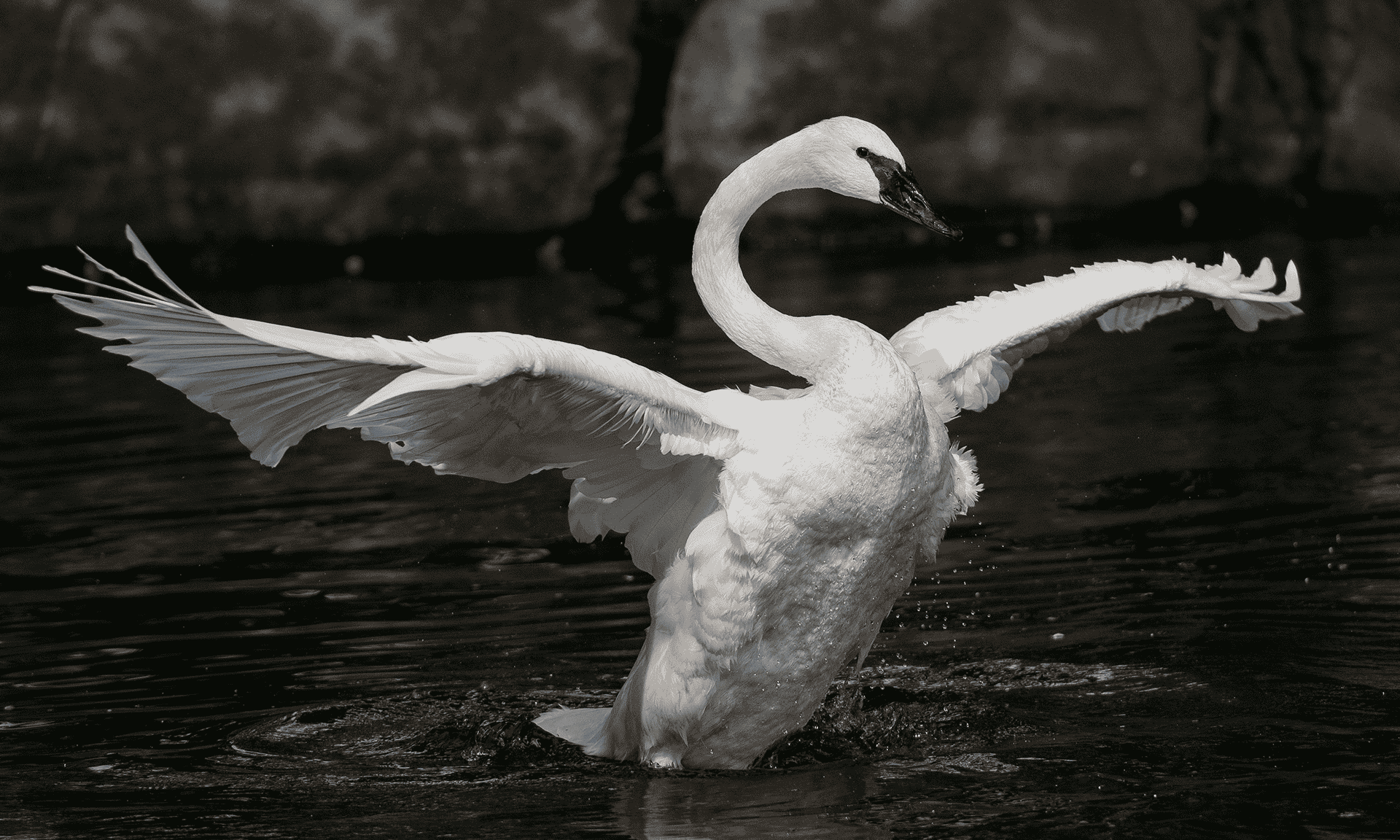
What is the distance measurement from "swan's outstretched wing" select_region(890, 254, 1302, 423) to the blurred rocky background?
9492 millimetres

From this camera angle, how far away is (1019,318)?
573 centimetres

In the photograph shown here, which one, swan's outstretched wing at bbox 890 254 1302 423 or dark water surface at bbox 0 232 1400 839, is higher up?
swan's outstretched wing at bbox 890 254 1302 423

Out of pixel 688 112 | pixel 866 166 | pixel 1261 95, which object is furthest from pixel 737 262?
pixel 1261 95

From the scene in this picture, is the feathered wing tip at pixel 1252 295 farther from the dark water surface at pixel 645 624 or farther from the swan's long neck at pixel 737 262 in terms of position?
the swan's long neck at pixel 737 262

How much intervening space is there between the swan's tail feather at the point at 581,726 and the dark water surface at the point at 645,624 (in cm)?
4

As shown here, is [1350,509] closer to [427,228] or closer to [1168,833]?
[1168,833]

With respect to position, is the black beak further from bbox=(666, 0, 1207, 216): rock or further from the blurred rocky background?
bbox=(666, 0, 1207, 216): rock

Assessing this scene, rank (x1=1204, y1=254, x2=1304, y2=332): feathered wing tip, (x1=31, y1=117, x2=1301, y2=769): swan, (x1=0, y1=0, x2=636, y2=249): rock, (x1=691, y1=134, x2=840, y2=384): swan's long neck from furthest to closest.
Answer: (x1=0, y1=0, x2=636, y2=249): rock
(x1=1204, y1=254, x2=1304, y2=332): feathered wing tip
(x1=691, y1=134, x2=840, y2=384): swan's long neck
(x1=31, y1=117, x2=1301, y2=769): swan

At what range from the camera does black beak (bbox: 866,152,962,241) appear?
16.8 ft

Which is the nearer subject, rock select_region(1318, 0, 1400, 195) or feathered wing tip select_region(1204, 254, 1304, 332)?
feathered wing tip select_region(1204, 254, 1304, 332)

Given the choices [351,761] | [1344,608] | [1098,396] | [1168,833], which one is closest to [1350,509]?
[1344,608]

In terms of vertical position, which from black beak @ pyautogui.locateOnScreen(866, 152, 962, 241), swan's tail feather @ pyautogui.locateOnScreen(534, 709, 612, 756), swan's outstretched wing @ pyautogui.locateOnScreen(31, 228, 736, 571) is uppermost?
black beak @ pyautogui.locateOnScreen(866, 152, 962, 241)

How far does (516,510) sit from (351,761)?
3.07 m

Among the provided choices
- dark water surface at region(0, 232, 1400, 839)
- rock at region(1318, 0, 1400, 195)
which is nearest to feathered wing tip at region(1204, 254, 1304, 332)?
dark water surface at region(0, 232, 1400, 839)
